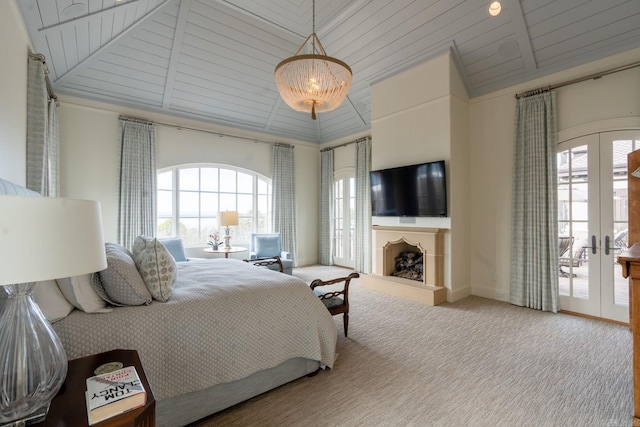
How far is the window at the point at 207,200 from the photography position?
5.50 meters

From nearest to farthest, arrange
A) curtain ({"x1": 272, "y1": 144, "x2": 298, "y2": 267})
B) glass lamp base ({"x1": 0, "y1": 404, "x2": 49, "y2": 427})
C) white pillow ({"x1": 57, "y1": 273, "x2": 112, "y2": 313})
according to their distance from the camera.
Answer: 1. glass lamp base ({"x1": 0, "y1": 404, "x2": 49, "y2": 427})
2. white pillow ({"x1": 57, "y1": 273, "x2": 112, "y2": 313})
3. curtain ({"x1": 272, "y1": 144, "x2": 298, "y2": 267})

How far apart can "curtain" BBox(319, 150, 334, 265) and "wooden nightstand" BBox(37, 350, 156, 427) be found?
19.5 feet

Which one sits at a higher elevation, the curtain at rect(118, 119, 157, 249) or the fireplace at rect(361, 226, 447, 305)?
the curtain at rect(118, 119, 157, 249)

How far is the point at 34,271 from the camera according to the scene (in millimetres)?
811

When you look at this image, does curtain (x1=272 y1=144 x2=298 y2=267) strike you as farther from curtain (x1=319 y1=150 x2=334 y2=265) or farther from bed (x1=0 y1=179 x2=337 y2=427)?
bed (x1=0 y1=179 x2=337 y2=427)

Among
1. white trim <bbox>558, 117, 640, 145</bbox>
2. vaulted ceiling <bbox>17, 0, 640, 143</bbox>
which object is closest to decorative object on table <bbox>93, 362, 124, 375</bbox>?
vaulted ceiling <bbox>17, 0, 640, 143</bbox>

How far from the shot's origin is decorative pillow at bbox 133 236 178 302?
188cm

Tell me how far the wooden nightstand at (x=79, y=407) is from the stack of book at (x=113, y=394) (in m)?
0.02

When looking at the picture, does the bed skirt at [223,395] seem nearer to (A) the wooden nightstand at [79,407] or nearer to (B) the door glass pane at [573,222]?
(A) the wooden nightstand at [79,407]

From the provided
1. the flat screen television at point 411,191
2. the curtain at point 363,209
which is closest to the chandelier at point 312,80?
the flat screen television at point 411,191

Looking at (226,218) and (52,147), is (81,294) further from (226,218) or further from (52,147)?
(226,218)

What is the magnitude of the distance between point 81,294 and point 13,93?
2.07 m

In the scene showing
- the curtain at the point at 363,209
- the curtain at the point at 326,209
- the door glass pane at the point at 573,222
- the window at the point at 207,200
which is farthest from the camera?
the curtain at the point at 326,209

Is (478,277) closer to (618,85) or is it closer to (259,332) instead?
(618,85)
